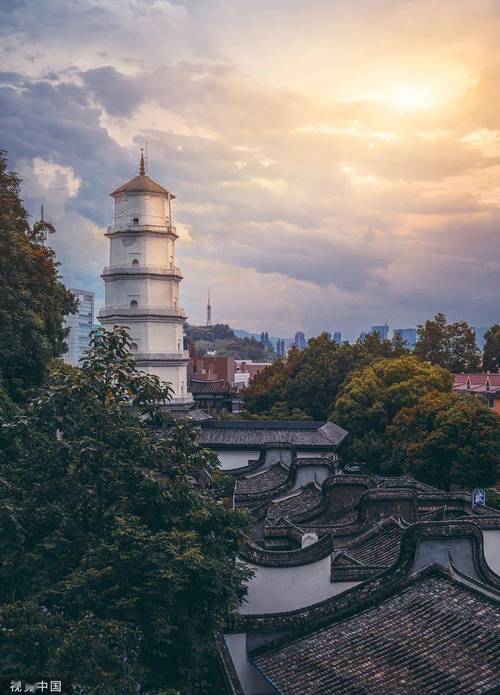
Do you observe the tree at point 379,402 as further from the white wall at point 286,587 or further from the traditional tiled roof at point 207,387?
the traditional tiled roof at point 207,387

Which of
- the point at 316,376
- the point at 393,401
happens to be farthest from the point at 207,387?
the point at 393,401

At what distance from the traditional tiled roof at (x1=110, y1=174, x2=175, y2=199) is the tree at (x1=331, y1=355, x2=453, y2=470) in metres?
15.4

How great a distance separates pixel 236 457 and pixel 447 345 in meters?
26.6

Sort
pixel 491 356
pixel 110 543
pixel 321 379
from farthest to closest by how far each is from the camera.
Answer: pixel 491 356
pixel 321 379
pixel 110 543

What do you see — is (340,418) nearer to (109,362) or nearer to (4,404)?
(4,404)

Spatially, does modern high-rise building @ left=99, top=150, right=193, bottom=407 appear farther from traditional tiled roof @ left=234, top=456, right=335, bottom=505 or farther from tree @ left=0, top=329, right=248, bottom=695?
tree @ left=0, top=329, right=248, bottom=695

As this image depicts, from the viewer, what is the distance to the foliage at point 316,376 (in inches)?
1967

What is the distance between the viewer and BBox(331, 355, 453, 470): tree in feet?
126

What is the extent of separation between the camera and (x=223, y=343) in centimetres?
16838

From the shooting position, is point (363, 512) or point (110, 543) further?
point (363, 512)

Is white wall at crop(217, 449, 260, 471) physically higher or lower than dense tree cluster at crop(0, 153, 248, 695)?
lower

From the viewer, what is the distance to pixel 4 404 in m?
15.9

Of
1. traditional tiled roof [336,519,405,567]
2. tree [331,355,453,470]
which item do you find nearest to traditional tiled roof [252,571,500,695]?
traditional tiled roof [336,519,405,567]

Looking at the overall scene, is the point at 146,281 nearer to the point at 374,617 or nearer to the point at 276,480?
the point at 276,480
